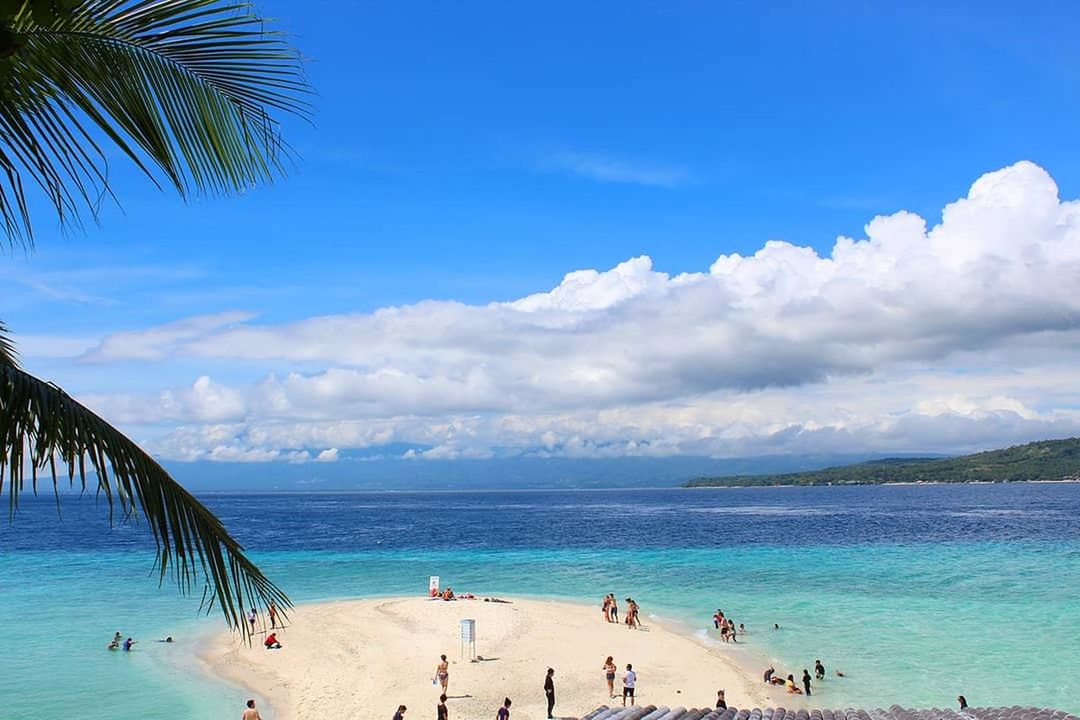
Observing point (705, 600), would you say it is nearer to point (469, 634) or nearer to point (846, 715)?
point (469, 634)

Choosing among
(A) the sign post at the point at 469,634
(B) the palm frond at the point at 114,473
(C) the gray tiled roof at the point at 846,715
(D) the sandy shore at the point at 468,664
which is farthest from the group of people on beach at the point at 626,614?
(B) the palm frond at the point at 114,473

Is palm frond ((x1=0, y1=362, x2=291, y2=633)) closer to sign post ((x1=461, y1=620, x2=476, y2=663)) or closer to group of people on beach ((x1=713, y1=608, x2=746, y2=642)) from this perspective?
sign post ((x1=461, y1=620, x2=476, y2=663))

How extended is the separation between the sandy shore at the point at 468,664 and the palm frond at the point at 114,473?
67.4 feet

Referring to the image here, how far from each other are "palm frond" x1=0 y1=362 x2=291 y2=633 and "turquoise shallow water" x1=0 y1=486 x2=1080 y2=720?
2253 cm

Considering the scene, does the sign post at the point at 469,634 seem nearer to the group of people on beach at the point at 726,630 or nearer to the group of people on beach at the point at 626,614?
the group of people on beach at the point at 626,614

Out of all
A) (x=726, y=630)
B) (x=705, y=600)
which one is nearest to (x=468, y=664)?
(x=726, y=630)

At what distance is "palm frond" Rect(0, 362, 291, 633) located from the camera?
9.15 feet

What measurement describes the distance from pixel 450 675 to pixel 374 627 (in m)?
8.23

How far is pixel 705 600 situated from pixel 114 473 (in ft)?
132

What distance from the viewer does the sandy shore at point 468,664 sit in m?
23.0

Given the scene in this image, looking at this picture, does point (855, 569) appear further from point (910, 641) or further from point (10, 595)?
point (10, 595)

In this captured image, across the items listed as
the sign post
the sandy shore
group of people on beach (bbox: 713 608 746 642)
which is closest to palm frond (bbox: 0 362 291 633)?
the sandy shore

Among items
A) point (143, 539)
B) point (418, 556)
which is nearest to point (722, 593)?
point (418, 556)

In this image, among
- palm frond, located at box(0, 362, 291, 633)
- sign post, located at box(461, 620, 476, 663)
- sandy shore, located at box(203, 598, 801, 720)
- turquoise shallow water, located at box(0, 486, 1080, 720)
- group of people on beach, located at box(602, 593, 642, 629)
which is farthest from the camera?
group of people on beach, located at box(602, 593, 642, 629)
